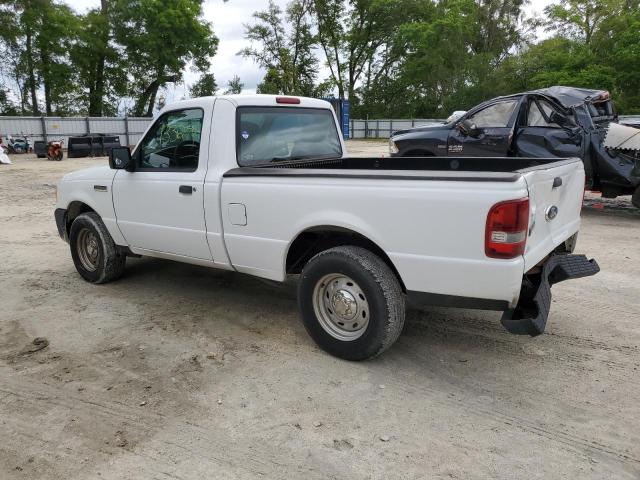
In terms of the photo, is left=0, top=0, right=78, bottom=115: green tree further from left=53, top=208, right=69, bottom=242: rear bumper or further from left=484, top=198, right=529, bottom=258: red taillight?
left=484, top=198, right=529, bottom=258: red taillight

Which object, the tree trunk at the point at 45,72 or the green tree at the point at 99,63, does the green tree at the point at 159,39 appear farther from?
the tree trunk at the point at 45,72

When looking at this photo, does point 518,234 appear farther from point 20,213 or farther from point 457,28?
point 457,28

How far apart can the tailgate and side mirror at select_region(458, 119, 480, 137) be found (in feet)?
15.5

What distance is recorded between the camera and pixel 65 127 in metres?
27.7

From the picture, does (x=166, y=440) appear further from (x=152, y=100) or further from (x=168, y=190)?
(x=152, y=100)

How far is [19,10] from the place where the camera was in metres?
34.8

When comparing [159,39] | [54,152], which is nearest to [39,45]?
[159,39]

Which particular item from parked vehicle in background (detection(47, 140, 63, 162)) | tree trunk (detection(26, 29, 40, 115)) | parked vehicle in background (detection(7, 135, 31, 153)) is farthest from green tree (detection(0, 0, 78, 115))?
parked vehicle in background (detection(47, 140, 63, 162))

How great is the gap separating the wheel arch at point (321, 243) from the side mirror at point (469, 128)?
5592 mm

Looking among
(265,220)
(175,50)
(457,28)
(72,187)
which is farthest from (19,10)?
(265,220)

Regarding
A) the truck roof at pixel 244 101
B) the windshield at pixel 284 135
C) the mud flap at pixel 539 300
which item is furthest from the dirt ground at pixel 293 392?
the truck roof at pixel 244 101

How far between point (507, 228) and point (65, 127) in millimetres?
29536

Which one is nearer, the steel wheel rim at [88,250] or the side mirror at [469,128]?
the steel wheel rim at [88,250]

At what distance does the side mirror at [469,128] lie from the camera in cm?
851
